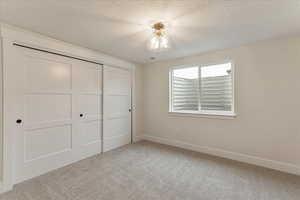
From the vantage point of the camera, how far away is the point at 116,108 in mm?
3557

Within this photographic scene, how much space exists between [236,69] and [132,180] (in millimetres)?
2713

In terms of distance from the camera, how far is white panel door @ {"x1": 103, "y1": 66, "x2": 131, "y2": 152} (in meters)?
3.31

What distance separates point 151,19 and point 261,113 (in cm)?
244

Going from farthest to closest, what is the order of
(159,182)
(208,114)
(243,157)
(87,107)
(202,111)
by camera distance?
(202,111) < (208,114) < (87,107) < (243,157) < (159,182)

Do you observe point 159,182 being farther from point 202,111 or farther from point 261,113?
point 261,113

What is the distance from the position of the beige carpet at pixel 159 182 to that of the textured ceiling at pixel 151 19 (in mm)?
2197

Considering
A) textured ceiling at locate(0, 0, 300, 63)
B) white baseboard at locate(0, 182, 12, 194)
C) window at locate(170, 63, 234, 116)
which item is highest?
textured ceiling at locate(0, 0, 300, 63)

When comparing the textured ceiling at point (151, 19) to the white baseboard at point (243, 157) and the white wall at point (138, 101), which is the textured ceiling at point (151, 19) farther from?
the white baseboard at point (243, 157)

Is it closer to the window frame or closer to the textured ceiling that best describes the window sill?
the window frame

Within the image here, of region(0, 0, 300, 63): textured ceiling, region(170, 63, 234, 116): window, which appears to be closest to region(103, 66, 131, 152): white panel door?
region(0, 0, 300, 63): textured ceiling

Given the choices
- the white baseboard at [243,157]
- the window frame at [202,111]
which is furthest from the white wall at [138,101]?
the window frame at [202,111]

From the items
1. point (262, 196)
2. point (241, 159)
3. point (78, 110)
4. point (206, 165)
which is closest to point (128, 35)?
point (78, 110)

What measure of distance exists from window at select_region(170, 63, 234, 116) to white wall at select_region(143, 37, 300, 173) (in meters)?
0.19

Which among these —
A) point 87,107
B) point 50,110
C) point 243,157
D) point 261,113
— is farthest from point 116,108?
point 261,113
